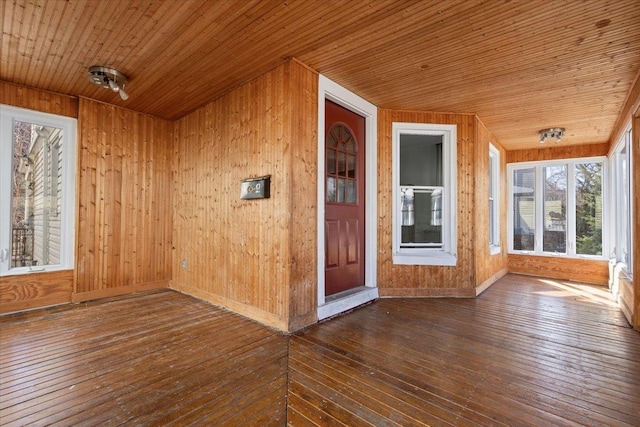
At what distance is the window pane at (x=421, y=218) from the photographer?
4723 millimetres

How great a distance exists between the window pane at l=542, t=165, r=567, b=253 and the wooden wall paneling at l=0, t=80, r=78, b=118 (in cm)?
844

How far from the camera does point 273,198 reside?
3238 mm

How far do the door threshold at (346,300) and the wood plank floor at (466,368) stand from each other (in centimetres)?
12

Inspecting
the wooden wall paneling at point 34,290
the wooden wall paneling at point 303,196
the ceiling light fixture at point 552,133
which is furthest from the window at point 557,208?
the wooden wall paneling at point 34,290

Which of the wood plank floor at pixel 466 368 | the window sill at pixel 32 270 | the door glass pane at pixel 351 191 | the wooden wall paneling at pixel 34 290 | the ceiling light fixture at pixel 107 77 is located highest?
the ceiling light fixture at pixel 107 77

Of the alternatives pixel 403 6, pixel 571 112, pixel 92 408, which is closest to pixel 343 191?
pixel 403 6

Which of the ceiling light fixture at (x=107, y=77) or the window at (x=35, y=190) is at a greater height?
the ceiling light fixture at (x=107, y=77)

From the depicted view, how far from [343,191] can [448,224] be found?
1.87 meters

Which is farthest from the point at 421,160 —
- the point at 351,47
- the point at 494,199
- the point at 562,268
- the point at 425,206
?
the point at 562,268

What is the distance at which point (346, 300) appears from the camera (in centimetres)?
373

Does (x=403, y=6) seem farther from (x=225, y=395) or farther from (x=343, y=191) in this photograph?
(x=225, y=395)

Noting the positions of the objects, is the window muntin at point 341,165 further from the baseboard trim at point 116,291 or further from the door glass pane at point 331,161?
the baseboard trim at point 116,291

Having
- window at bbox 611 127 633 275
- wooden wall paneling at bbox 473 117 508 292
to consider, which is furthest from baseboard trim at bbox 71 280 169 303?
window at bbox 611 127 633 275

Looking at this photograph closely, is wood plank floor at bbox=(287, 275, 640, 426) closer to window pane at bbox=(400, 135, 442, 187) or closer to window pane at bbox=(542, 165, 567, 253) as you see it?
window pane at bbox=(400, 135, 442, 187)
